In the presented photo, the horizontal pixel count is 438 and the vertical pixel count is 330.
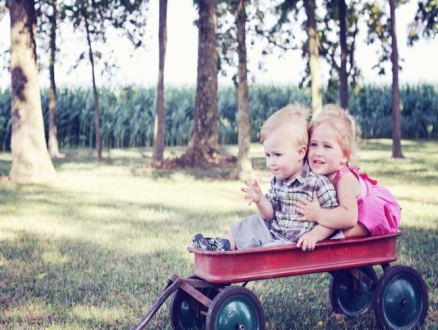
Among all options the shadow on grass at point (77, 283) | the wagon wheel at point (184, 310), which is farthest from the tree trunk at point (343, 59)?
the wagon wheel at point (184, 310)

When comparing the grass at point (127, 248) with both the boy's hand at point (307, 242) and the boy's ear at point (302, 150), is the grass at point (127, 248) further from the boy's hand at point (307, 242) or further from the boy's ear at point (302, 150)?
the boy's ear at point (302, 150)

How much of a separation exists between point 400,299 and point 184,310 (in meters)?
1.40

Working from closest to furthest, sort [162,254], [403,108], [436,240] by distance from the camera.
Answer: [162,254] < [436,240] < [403,108]

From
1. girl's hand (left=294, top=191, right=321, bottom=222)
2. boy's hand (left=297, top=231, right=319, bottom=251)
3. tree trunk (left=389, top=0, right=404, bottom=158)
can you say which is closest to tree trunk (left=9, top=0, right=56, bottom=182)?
girl's hand (left=294, top=191, right=321, bottom=222)

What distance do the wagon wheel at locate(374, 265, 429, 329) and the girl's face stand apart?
79 cm

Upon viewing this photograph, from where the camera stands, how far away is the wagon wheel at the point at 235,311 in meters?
3.57

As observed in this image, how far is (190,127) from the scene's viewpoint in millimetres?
25250

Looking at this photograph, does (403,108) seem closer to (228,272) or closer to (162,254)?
(162,254)

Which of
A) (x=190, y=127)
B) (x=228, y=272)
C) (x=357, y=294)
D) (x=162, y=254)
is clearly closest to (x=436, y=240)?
(x=357, y=294)

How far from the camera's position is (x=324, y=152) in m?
4.03

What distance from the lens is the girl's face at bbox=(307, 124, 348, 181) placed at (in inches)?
159

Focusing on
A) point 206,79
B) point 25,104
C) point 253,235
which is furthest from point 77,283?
point 206,79

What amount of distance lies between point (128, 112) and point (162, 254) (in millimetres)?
19198

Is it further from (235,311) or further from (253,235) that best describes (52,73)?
(235,311)
